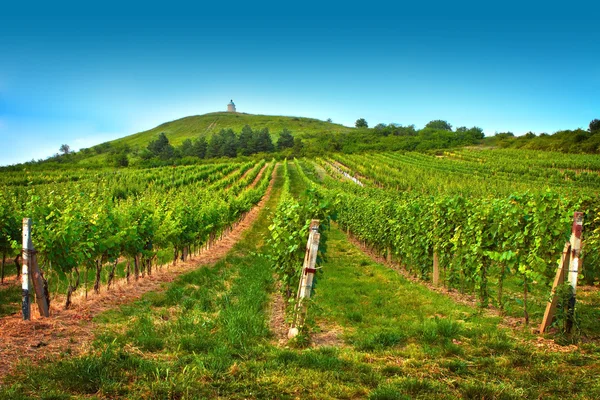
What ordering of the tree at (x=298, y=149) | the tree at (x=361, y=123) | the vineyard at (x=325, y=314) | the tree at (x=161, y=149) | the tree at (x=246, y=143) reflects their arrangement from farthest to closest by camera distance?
the tree at (x=361, y=123) → the tree at (x=246, y=143) → the tree at (x=298, y=149) → the tree at (x=161, y=149) → the vineyard at (x=325, y=314)

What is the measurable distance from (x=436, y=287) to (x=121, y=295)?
27.6ft

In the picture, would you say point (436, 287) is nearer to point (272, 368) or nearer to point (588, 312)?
point (588, 312)

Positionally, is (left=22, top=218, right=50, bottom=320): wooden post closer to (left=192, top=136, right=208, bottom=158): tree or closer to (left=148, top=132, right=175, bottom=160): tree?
(left=148, top=132, right=175, bottom=160): tree

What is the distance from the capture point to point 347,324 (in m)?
7.00

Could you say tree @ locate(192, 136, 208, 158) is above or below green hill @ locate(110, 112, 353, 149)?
below

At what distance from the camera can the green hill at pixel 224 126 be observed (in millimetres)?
156500

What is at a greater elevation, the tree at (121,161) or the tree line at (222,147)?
the tree line at (222,147)

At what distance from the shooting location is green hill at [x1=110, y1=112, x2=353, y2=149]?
156500mm

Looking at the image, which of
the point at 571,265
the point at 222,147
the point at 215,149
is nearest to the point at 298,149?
the point at 222,147

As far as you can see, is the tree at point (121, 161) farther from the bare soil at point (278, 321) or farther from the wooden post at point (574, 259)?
the wooden post at point (574, 259)

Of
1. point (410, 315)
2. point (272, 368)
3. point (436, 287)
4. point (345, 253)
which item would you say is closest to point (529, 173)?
point (345, 253)

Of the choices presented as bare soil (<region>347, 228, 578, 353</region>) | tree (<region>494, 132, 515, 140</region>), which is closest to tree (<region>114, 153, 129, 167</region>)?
bare soil (<region>347, 228, 578, 353</region>)

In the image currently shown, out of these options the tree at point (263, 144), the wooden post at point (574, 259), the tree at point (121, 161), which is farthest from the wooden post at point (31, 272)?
the tree at point (263, 144)

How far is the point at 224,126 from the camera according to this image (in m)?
168
